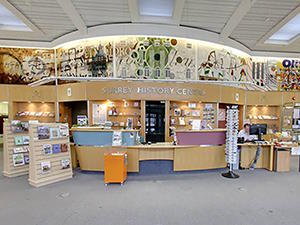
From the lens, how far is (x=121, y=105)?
8.74m

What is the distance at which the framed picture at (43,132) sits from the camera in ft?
15.9

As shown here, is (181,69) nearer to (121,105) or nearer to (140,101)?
(140,101)

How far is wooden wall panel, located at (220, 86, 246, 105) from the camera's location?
30.1 feet

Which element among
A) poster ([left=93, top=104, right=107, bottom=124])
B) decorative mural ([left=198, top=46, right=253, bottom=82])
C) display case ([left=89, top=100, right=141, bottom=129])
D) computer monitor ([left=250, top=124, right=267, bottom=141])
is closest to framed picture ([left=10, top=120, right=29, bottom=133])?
display case ([left=89, top=100, right=141, bottom=129])

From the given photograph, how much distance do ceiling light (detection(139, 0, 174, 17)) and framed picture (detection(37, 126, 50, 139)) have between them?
5.90 metres

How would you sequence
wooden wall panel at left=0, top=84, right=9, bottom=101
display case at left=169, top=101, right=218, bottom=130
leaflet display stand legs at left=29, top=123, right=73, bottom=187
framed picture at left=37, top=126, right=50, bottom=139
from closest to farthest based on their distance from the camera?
1. leaflet display stand legs at left=29, top=123, right=73, bottom=187
2. framed picture at left=37, top=126, right=50, bottom=139
3. display case at left=169, top=101, right=218, bottom=130
4. wooden wall panel at left=0, top=84, right=9, bottom=101

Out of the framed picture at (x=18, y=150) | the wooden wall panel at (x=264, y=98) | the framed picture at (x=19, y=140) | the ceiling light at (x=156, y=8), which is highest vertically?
the ceiling light at (x=156, y=8)

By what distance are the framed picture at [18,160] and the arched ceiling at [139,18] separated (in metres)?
5.36

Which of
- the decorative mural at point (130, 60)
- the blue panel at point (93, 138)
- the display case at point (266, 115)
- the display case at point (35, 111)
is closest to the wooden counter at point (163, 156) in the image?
the blue panel at point (93, 138)

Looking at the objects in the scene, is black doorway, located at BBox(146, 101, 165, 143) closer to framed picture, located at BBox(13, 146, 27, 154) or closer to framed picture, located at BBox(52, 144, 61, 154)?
framed picture, located at BBox(52, 144, 61, 154)

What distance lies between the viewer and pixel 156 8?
27.3ft

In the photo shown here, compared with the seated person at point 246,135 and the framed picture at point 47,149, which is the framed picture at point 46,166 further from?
the seated person at point 246,135

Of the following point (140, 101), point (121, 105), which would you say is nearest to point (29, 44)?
point (121, 105)

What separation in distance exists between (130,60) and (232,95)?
16.7 ft
